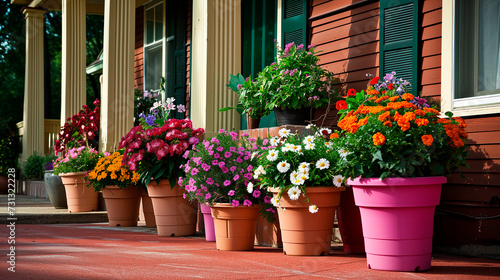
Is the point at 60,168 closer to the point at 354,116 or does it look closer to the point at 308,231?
the point at 308,231

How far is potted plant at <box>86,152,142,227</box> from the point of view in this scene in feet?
20.9

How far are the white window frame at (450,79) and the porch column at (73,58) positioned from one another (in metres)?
6.98

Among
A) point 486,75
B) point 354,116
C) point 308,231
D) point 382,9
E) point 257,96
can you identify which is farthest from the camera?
point 257,96

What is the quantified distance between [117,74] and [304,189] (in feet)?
14.9

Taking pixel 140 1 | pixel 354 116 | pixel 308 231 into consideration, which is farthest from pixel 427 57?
pixel 140 1

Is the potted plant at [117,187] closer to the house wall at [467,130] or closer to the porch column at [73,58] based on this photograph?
the house wall at [467,130]

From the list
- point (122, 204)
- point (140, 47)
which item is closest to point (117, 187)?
point (122, 204)

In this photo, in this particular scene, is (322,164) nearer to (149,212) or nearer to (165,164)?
(165,164)

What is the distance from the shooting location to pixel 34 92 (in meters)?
13.1

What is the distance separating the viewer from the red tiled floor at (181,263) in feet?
11.1

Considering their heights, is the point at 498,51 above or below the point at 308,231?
above

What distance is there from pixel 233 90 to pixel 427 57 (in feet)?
6.66

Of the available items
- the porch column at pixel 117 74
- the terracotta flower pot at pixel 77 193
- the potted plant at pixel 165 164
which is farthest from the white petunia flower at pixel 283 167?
the terracotta flower pot at pixel 77 193

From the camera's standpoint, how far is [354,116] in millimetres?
3748
